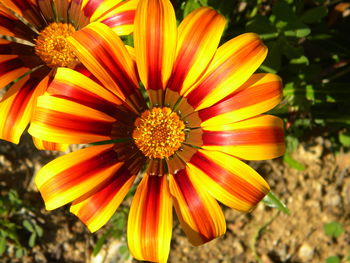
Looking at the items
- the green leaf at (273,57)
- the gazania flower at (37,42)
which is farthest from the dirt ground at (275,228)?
the green leaf at (273,57)

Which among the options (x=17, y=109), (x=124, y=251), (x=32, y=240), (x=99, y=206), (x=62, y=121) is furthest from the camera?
(x=124, y=251)

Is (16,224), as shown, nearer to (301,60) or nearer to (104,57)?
(104,57)

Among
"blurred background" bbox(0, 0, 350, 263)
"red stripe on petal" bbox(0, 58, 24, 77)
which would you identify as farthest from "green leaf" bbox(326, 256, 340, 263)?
"red stripe on petal" bbox(0, 58, 24, 77)

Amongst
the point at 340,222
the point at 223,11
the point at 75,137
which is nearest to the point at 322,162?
the point at 340,222

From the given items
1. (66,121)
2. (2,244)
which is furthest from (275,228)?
(66,121)

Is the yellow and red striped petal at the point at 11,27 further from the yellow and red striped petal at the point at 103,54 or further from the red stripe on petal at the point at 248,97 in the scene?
the red stripe on petal at the point at 248,97

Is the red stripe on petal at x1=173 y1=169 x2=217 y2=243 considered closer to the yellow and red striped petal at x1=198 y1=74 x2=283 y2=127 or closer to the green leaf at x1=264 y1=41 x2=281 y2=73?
the yellow and red striped petal at x1=198 y1=74 x2=283 y2=127

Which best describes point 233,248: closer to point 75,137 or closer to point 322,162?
point 322,162
